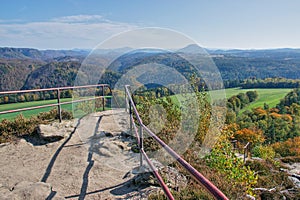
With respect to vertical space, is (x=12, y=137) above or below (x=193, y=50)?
below

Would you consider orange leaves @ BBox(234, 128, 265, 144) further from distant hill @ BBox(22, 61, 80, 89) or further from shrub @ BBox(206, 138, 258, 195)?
shrub @ BBox(206, 138, 258, 195)

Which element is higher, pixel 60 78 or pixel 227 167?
pixel 60 78

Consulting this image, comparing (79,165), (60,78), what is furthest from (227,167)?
(60,78)

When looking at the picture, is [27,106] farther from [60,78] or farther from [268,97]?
[268,97]

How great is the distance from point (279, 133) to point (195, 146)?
46.6 m

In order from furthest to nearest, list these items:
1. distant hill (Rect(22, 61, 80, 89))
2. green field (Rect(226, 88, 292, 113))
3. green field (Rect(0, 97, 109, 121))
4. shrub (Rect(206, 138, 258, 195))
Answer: green field (Rect(226, 88, 292, 113)) → distant hill (Rect(22, 61, 80, 89)) → green field (Rect(0, 97, 109, 121)) → shrub (Rect(206, 138, 258, 195))

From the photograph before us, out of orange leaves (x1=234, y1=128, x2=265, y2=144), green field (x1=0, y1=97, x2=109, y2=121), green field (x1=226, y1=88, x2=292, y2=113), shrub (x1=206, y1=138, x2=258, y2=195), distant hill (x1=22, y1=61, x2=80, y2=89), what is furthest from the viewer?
green field (x1=226, y1=88, x2=292, y2=113)

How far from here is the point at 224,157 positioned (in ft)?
14.9

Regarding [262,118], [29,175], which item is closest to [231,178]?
[29,175]

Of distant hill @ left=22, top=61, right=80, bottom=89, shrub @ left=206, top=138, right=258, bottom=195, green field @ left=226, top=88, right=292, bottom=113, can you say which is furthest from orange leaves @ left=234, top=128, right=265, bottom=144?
shrub @ left=206, top=138, right=258, bottom=195

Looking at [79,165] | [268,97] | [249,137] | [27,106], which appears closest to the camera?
[79,165]

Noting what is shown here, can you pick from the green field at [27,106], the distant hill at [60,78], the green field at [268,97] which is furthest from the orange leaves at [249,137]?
the green field at [27,106]

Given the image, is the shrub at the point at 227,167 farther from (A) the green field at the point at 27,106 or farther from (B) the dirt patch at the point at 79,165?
(A) the green field at the point at 27,106

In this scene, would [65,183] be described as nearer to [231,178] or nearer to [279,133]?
[231,178]
